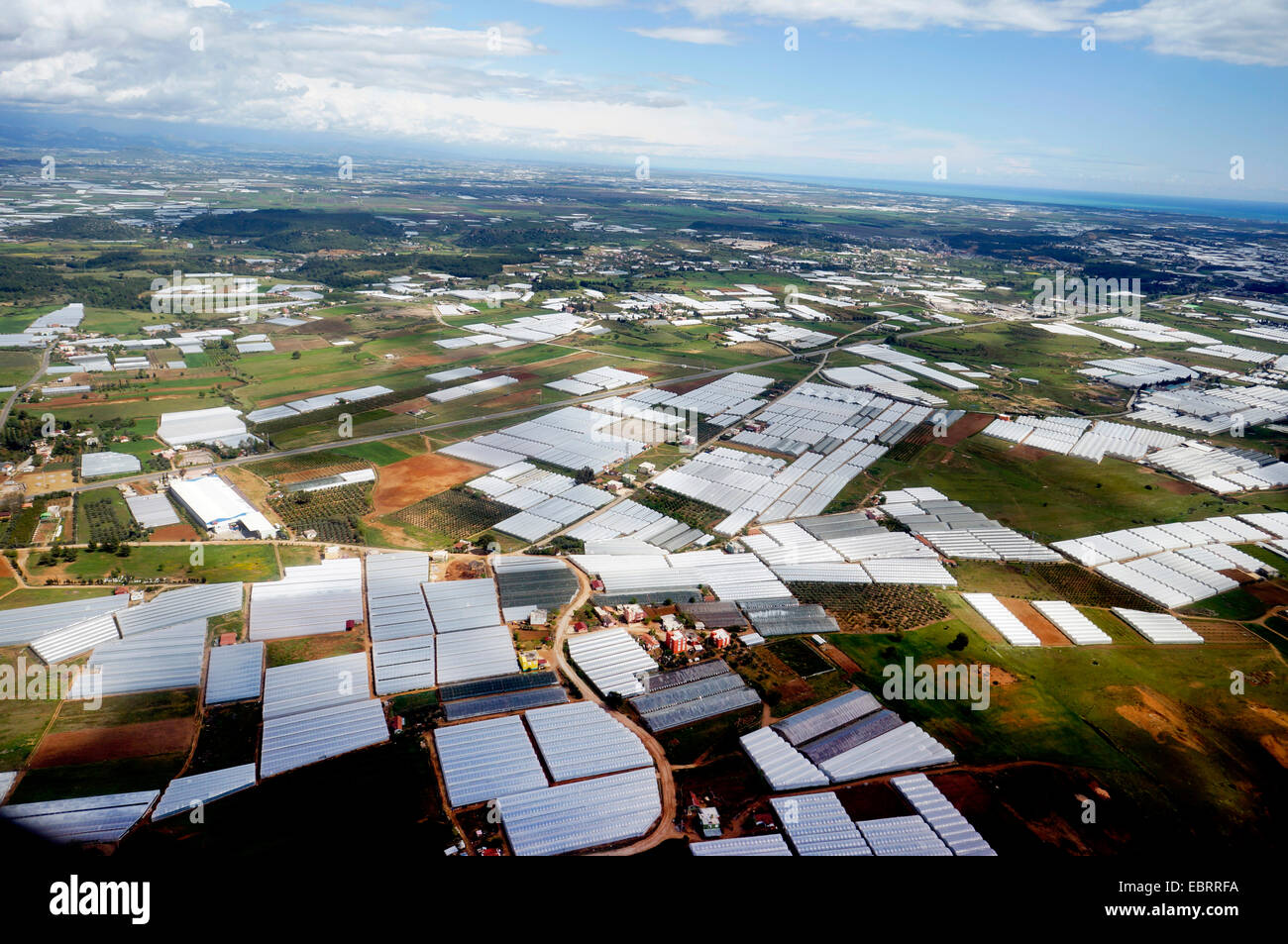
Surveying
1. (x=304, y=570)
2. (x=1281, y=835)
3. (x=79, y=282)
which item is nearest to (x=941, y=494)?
(x=1281, y=835)

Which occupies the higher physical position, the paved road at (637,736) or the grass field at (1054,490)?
the grass field at (1054,490)

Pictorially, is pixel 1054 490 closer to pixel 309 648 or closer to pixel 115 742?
pixel 309 648

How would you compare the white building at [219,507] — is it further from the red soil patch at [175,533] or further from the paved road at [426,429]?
the paved road at [426,429]

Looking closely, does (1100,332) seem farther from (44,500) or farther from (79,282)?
(79,282)

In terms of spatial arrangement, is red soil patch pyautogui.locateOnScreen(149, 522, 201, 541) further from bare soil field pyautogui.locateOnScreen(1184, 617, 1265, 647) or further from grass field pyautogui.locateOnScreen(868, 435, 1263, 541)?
bare soil field pyautogui.locateOnScreen(1184, 617, 1265, 647)

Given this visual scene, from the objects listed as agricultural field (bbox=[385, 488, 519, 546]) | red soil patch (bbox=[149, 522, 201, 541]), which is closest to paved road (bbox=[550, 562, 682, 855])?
agricultural field (bbox=[385, 488, 519, 546])

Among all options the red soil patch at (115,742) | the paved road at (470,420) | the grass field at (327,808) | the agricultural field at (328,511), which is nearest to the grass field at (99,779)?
the red soil patch at (115,742)
